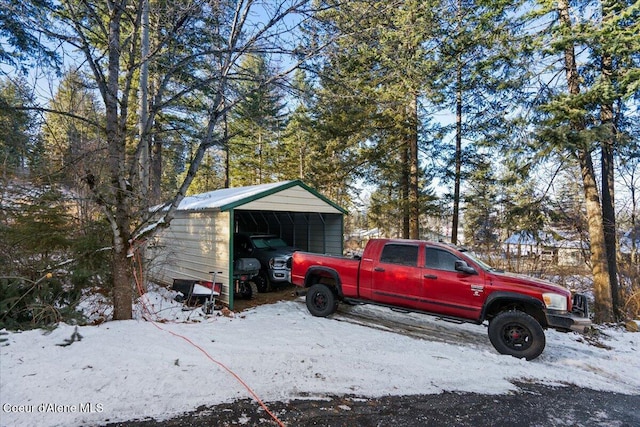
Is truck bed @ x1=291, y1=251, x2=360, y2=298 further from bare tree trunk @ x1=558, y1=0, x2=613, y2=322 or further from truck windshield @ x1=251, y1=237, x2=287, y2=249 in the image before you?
bare tree trunk @ x1=558, y1=0, x2=613, y2=322

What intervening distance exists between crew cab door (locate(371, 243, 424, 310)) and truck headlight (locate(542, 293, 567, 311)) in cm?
185

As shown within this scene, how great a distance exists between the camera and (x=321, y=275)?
6.98 meters

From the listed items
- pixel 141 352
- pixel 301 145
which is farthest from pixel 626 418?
pixel 301 145

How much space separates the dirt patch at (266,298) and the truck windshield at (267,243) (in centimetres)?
138

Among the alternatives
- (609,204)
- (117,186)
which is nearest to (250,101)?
(117,186)

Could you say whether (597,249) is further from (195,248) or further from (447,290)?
(195,248)

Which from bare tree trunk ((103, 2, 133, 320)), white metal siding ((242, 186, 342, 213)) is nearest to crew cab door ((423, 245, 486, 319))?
white metal siding ((242, 186, 342, 213))

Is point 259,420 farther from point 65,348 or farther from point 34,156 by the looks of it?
point 34,156

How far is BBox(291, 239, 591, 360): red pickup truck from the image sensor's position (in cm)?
474

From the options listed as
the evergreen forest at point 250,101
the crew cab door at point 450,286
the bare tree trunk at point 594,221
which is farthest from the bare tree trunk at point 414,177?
the crew cab door at point 450,286

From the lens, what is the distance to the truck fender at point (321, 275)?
21.7 feet

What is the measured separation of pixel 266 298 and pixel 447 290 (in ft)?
16.7

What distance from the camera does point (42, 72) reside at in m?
5.22

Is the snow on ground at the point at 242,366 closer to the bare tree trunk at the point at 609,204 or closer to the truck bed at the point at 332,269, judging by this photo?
the truck bed at the point at 332,269
